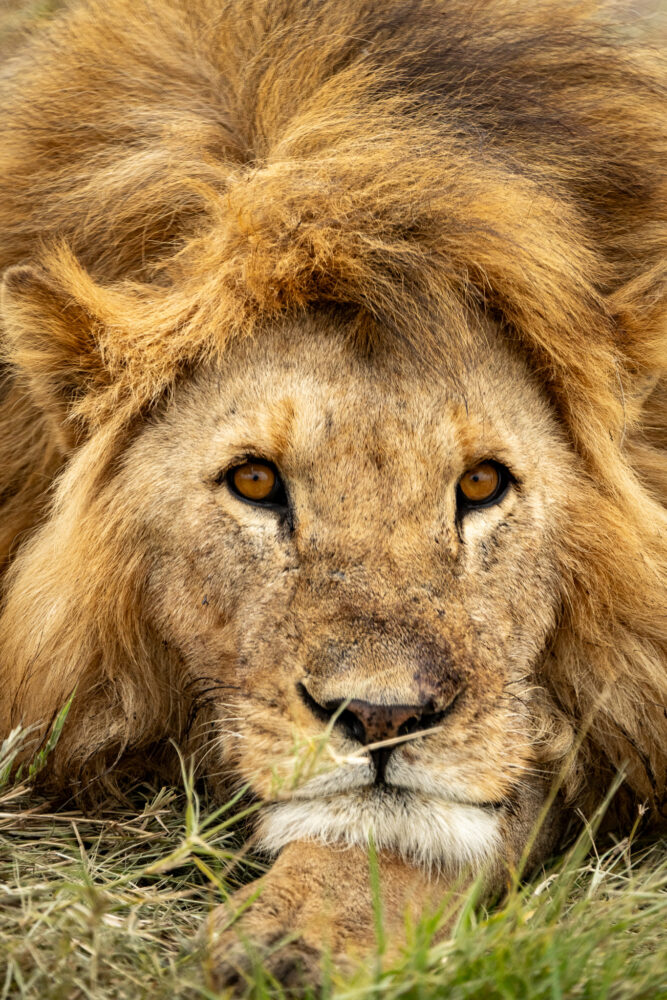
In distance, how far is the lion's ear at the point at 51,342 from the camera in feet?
A: 10.7

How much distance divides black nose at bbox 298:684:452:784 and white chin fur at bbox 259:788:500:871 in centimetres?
8

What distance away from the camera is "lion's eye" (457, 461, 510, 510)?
3.17 m

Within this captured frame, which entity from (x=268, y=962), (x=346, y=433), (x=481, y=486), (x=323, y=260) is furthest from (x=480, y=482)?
(x=268, y=962)

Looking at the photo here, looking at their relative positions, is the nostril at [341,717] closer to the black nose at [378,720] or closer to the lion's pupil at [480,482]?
the black nose at [378,720]

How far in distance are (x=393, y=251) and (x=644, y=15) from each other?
209 cm

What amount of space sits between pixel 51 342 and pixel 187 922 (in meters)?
1.48

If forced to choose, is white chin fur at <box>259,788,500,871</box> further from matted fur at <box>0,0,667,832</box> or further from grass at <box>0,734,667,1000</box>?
matted fur at <box>0,0,667,832</box>

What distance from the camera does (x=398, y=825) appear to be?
2.83m

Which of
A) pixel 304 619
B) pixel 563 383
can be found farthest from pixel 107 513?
pixel 563 383

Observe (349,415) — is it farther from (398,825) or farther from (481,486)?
(398,825)

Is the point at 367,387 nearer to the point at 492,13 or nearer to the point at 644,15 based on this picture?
the point at 492,13

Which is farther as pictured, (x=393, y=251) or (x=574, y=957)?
(x=393, y=251)

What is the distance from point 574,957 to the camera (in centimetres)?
240

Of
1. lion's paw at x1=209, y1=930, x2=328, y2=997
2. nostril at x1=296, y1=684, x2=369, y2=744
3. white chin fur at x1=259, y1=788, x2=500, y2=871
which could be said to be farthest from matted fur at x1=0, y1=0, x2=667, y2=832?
lion's paw at x1=209, y1=930, x2=328, y2=997
